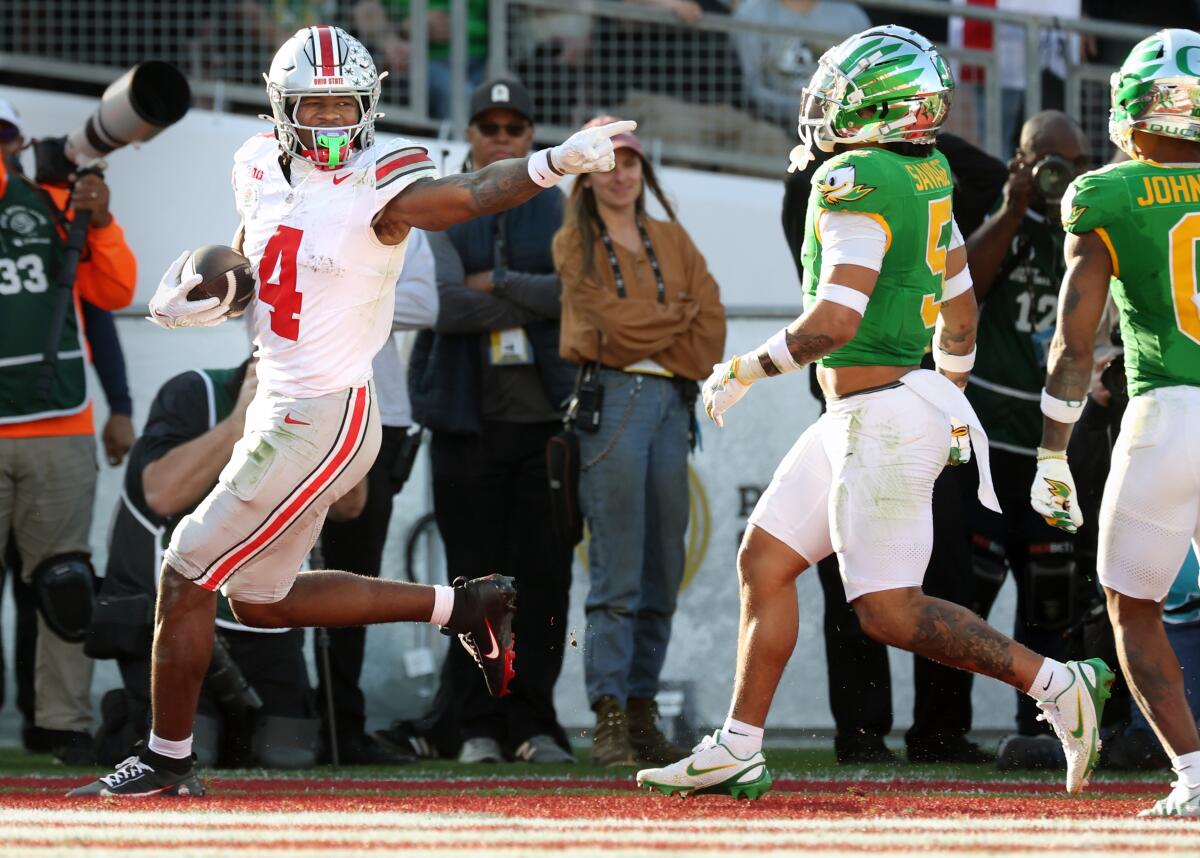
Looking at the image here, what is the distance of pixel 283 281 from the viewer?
550cm

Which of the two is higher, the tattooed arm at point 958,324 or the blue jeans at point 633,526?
the tattooed arm at point 958,324

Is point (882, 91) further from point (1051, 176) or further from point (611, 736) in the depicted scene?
point (611, 736)

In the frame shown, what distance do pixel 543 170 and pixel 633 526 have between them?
2.30m

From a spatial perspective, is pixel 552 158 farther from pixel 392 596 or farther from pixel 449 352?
pixel 449 352

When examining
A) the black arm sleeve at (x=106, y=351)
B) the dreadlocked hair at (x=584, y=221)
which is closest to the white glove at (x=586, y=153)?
the dreadlocked hair at (x=584, y=221)

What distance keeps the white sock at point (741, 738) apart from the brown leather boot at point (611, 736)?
1.58m

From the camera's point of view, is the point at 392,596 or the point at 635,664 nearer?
the point at 392,596

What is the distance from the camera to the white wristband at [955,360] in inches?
227

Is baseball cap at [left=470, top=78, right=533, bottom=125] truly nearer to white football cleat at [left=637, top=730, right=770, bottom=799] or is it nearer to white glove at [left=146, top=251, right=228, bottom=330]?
white glove at [left=146, top=251, right=228, bottom=330]

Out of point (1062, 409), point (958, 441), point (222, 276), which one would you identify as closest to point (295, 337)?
point (222, 276)

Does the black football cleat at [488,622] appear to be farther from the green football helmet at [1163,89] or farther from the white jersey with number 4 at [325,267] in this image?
the green football helmet at [1163,89]

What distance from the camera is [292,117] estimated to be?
5.53m

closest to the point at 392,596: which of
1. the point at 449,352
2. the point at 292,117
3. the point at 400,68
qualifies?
the point at 292,117

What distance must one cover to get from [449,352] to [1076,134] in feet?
7.93
